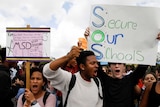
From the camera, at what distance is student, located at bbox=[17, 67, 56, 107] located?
3855mm

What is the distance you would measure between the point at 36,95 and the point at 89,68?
2.60 ft

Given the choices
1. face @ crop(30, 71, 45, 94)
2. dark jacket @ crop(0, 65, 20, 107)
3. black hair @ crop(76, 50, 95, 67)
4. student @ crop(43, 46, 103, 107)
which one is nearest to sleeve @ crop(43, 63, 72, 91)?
student @ crop(43, 46, 103, 107)

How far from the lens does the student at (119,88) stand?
406cm

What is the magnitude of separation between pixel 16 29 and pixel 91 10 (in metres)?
1.09

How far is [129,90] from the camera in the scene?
4.14 meters

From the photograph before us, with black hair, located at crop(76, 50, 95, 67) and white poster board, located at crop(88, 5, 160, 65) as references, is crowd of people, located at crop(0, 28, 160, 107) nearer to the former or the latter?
black hair, located at crop(76, 50, 95, 67)

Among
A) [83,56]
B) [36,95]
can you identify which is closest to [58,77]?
[83,56]

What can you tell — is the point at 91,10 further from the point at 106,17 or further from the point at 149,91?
the point at 149,91

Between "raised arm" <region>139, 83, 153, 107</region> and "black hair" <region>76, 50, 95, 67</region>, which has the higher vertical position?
"black hair" <region>76, 50, 95, 67</region>

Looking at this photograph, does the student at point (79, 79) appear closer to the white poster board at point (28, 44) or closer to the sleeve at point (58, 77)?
the sleeve at point (58, 77)

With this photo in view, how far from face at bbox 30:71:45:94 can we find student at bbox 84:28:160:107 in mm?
777

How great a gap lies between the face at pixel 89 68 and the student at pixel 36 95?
52 centimetres

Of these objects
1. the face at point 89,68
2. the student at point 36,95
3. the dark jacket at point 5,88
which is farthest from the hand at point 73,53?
the dark jacket at point 5,88

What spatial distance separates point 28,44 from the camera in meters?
4.39
